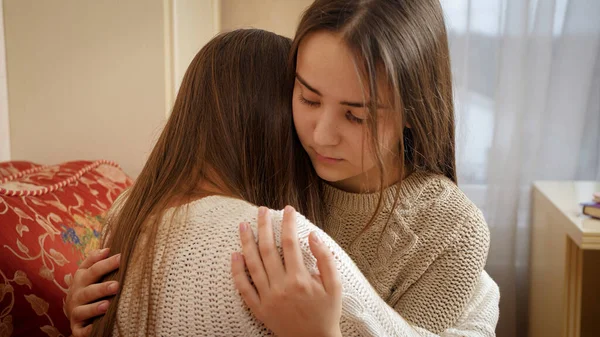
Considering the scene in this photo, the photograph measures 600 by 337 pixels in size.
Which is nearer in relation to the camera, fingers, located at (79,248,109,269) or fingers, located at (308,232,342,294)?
fingers, located at (308,232,342,294)

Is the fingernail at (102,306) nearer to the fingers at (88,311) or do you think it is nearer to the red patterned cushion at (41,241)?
the fingers at (88,311)

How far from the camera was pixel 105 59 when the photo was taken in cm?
180

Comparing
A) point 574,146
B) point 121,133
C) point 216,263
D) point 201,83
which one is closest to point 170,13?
point 121,133

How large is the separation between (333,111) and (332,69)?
0.21ft

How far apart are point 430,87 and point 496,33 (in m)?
1.36

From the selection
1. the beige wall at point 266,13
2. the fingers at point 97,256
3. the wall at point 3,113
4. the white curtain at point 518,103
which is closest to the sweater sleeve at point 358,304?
the fingers at point 97,256

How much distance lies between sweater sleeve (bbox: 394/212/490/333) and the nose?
29 centimetres

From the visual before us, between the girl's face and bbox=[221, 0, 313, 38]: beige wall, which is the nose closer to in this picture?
the girl's face

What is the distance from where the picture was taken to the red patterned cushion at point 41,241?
3.70 ft

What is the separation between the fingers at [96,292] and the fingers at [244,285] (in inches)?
8.2

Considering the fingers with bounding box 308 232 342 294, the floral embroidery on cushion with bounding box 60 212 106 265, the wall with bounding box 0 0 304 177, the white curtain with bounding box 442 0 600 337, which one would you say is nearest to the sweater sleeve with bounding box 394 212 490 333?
the fingers with bounding box 308 232 342 294

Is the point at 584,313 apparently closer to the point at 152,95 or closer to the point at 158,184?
the point at 152,95

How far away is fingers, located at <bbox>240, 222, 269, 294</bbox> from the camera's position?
78 centimetres

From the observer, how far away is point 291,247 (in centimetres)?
77
